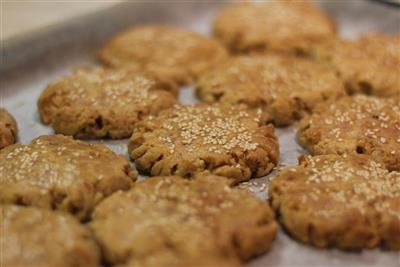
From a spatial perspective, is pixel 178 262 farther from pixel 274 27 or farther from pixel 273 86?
pixel 274 27

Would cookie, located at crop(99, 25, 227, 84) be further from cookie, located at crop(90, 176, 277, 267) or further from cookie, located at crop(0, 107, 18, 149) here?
cookie, located at crop(90, 176, 277, 267)

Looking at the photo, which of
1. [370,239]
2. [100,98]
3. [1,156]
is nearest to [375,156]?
[370,239]

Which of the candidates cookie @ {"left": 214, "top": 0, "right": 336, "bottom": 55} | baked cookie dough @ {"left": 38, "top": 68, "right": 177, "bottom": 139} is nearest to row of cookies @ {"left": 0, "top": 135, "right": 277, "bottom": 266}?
baked cookie dough @ {"left": 38, "top": 68, "right": 177, "bottom": 139}

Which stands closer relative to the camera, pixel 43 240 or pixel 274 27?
pixel 43 240

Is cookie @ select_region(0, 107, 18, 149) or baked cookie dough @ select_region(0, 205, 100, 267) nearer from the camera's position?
baked cookie dough @ select_region(0, 205, 100, 267)

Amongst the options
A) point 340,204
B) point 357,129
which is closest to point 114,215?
point 340,204

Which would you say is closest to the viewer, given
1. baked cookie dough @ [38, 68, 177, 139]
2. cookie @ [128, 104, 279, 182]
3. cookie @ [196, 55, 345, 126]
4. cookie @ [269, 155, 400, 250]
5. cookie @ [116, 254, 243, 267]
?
cookie @ [116, 254, 243, 267]
